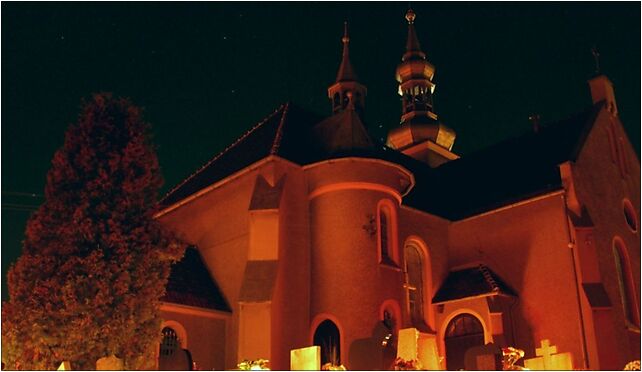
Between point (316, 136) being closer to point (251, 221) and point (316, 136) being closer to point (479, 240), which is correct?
point (251, 221)

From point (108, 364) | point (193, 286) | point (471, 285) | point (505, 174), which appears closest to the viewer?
point (108, 364)

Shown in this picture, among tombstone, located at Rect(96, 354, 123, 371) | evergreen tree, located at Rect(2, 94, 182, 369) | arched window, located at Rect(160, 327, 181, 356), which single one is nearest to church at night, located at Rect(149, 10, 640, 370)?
arched window, located at Rect(160, 327, 181, 356)

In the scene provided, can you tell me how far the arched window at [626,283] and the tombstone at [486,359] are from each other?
11581 mm

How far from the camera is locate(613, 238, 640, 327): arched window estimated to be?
2302 cm

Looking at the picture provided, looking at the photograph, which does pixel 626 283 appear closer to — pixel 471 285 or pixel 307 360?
pixel 471 285

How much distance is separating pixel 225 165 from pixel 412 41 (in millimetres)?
20830

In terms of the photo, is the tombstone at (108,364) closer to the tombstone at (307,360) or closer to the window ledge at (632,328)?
the tombstone at (307,360)

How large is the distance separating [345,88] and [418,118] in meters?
10.7

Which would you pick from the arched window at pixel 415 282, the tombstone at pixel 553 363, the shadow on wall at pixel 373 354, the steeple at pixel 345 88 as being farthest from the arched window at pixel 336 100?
the shadow on wall at pixel 373 354

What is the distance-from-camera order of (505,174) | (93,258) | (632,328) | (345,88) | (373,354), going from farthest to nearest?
(345,88)
(505,174)
(632,328)
(93,258)
(373,354)

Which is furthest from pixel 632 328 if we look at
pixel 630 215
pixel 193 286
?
pixel 193 286

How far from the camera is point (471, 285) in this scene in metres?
23.0

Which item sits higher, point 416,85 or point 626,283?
point 416,85

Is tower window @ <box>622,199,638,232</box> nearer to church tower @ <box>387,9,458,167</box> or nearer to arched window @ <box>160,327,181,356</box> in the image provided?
church tower @ <box>387,9,458,167</box>
